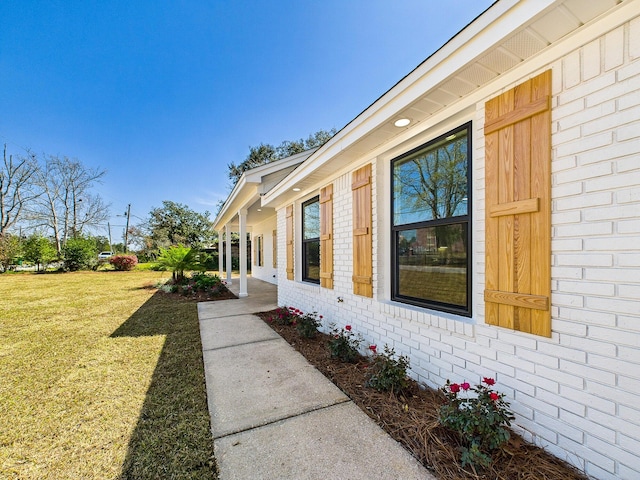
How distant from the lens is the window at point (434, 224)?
237 cm

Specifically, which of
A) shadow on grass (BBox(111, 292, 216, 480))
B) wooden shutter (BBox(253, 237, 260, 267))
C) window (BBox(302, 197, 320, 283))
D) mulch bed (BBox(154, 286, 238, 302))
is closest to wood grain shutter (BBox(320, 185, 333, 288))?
window (BBox(302, 197, 320, 283))

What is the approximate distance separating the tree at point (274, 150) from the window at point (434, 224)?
19.2 metres

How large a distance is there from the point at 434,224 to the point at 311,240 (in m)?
3.00

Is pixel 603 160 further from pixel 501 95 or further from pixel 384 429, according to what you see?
pixel 384 429

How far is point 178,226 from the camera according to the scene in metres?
27.7

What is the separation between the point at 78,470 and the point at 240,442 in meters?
1.02

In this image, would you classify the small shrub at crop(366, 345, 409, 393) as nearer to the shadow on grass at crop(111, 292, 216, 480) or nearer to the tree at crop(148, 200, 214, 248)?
the shadow on grass at crop(111, 292, 216, 480)

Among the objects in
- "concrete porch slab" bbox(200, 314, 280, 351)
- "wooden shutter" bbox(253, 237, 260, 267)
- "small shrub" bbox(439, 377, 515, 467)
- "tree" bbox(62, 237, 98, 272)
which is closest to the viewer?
"small shrub" bbox(439, 377, 515, 467)

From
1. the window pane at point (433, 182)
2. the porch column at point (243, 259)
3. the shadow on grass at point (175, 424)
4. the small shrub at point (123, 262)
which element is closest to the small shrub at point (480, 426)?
the window pane at point (433, 182)

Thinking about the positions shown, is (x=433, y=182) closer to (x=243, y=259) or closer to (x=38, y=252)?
(x=243, y=259)

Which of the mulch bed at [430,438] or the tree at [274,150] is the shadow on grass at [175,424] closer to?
the mulch bed at [430,438]

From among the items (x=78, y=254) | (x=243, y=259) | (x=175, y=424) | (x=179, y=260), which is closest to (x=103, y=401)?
(x=175, y=424)

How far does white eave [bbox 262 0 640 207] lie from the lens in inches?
57.2

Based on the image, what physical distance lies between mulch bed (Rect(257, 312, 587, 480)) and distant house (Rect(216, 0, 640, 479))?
0.12m
